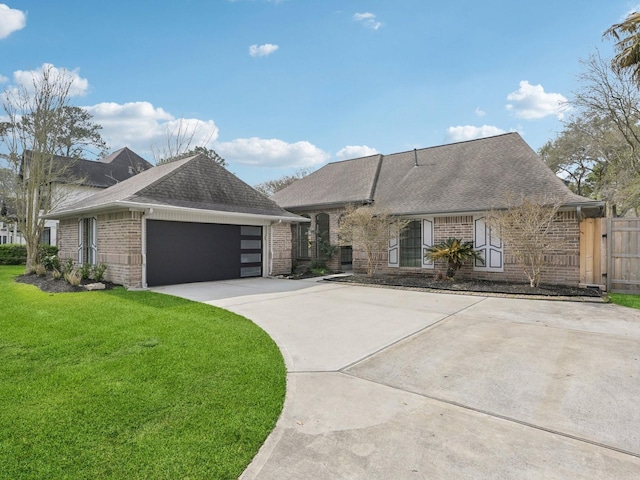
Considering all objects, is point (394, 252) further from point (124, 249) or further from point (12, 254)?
point (12, 254)

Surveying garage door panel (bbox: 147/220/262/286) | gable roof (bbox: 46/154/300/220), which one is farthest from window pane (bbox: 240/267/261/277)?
gable roof (bbox: 46/154/300/220)

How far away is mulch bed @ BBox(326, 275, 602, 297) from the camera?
8.45 metres

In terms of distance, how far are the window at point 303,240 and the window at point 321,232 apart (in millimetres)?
665

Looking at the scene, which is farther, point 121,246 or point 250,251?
point 250,251

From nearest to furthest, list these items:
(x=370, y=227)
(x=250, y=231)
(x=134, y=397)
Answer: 1. (x=134, y=397)
2. (x=370, y=227)
3. (x=250, y=231)

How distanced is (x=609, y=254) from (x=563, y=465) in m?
8.97

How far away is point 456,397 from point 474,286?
7187mm

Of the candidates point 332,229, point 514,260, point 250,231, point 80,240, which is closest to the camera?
point 514,260

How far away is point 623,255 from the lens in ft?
28.6

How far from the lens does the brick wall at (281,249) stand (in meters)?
13.1

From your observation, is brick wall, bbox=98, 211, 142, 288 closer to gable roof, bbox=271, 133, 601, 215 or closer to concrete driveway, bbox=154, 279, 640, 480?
concrete driveway, bbox=154, 279, 640, 480

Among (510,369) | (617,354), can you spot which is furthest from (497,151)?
(510,369)

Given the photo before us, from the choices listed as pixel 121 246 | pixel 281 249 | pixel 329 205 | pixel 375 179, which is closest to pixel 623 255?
pixel 375 179

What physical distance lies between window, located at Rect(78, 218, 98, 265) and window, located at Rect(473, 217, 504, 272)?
12.3 metres
